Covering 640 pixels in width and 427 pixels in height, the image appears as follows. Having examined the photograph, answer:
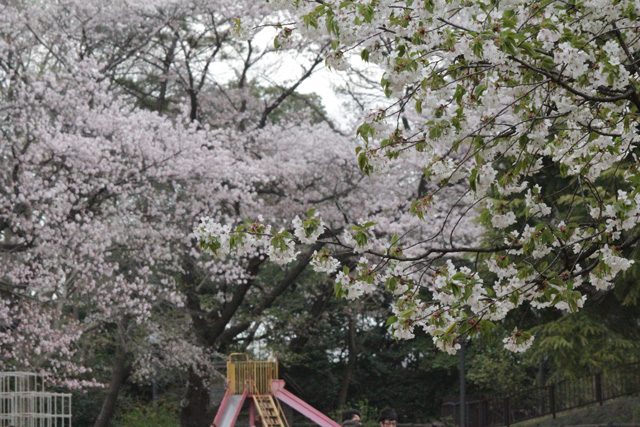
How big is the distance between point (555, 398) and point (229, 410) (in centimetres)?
833

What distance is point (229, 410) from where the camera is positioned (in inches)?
912

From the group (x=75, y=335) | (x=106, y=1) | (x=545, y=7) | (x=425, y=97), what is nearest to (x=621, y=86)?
(x=545, y=7)

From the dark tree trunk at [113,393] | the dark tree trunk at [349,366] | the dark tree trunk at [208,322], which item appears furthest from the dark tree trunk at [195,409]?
the dark tree trunk at [349,366]

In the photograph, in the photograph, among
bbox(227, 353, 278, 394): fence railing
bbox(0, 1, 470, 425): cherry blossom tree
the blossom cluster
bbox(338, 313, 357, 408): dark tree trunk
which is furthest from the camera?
bbox(338, 313, 357, 408): dark tree trunk

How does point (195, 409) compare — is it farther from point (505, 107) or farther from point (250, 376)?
point (505, 107)

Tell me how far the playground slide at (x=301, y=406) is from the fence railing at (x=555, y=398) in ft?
12.0

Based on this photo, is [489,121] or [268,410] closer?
[489,121]

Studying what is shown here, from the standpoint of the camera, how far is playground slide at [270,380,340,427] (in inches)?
861

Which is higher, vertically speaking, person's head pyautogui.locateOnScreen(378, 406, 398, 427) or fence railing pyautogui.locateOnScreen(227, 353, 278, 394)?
fence railing pyautogui.locateOnScreen(227, 353, 278, 394)

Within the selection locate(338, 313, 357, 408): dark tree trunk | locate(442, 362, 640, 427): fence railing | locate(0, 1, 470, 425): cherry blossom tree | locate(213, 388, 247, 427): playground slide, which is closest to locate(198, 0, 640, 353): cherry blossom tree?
locate(0, 1, 470, 425): cherry blossom tree

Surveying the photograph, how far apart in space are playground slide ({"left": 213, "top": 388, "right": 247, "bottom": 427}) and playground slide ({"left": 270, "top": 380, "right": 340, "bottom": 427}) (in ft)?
3.08

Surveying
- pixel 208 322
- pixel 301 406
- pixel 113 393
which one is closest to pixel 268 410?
pixel 301 406

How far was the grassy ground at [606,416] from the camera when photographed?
17.5 meters

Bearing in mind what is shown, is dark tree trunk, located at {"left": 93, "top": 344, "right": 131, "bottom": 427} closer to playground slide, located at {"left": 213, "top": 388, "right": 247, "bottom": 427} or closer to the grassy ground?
playground slide, located at {"left": 213, "top": 388, "right": 247, "bottom": 427}
